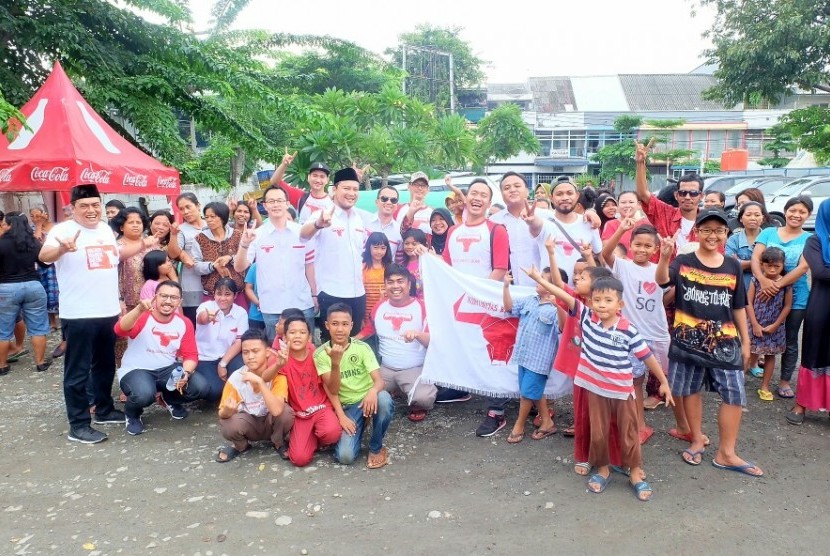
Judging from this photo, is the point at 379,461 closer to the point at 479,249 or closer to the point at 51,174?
the point at 479,249

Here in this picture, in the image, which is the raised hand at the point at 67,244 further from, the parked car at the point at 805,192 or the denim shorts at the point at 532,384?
the parked car at the point at 805,192

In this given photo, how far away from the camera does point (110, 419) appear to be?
187 inches

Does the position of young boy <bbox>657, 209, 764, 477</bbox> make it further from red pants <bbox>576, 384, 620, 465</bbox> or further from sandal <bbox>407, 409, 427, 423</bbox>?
sandal <bbox>407, 409, 427, 423</bbox>

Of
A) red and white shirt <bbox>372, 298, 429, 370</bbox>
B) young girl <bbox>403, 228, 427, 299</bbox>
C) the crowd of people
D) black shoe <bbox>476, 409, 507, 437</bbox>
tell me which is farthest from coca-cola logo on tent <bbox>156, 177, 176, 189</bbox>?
black shoe <bbox>476, 409, 507, 437</bbox>

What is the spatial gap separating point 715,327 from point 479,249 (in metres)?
1.76

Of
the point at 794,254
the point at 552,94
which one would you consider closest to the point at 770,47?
the point at 794,254

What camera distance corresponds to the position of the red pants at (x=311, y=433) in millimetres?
3953

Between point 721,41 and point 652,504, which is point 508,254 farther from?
point 721,41

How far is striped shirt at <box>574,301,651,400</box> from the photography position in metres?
3.45

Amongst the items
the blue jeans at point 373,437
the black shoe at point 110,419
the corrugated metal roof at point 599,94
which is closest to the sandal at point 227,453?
the blue jeans at point 373,437

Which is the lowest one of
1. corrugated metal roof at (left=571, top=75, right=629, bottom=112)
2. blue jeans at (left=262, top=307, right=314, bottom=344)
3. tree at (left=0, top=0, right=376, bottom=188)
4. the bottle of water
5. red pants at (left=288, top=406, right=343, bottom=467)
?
red pants at (left=288, top=406, right=343, bottom=467)

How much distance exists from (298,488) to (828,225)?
415cm

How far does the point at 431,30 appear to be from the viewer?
1391 inches

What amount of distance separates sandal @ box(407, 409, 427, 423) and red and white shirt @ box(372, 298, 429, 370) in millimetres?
357
